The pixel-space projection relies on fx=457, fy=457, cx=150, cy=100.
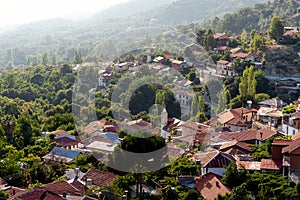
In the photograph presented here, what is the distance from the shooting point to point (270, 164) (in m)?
6.83

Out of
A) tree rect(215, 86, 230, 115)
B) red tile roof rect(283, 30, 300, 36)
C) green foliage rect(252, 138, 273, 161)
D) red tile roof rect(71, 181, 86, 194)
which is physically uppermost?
red tile roof rect(283, 30, 300, 36)

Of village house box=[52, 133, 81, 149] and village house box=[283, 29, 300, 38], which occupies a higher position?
village house box=[283, 29, 300, 38]

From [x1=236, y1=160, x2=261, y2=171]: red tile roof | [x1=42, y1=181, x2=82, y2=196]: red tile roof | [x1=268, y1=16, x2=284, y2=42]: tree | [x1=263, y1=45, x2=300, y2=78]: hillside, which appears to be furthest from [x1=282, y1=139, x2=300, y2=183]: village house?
[x1=268, y1=16, x2=284, y2=42]: tree

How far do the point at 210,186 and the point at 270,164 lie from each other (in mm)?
1072

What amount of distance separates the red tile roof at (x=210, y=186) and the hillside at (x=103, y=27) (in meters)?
28.9

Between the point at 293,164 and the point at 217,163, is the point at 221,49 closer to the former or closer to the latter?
the point at 217,163

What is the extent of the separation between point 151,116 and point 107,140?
2.35 meters

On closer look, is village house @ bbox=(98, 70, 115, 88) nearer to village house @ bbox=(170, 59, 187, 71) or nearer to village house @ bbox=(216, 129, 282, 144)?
village house @ bbox=(170, 59, 187, 71)

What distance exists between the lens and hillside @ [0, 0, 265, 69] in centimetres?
4172

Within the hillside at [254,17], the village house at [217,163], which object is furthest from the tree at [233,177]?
the hillside at [254,17]

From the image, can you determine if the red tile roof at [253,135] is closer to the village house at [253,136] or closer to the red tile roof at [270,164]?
the village house at [253,136]

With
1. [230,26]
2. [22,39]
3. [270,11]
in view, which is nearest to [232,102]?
[230,26]

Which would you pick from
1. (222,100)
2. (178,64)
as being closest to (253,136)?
(222,100)

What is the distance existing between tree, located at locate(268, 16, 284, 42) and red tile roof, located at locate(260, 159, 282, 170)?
10.5 metres
